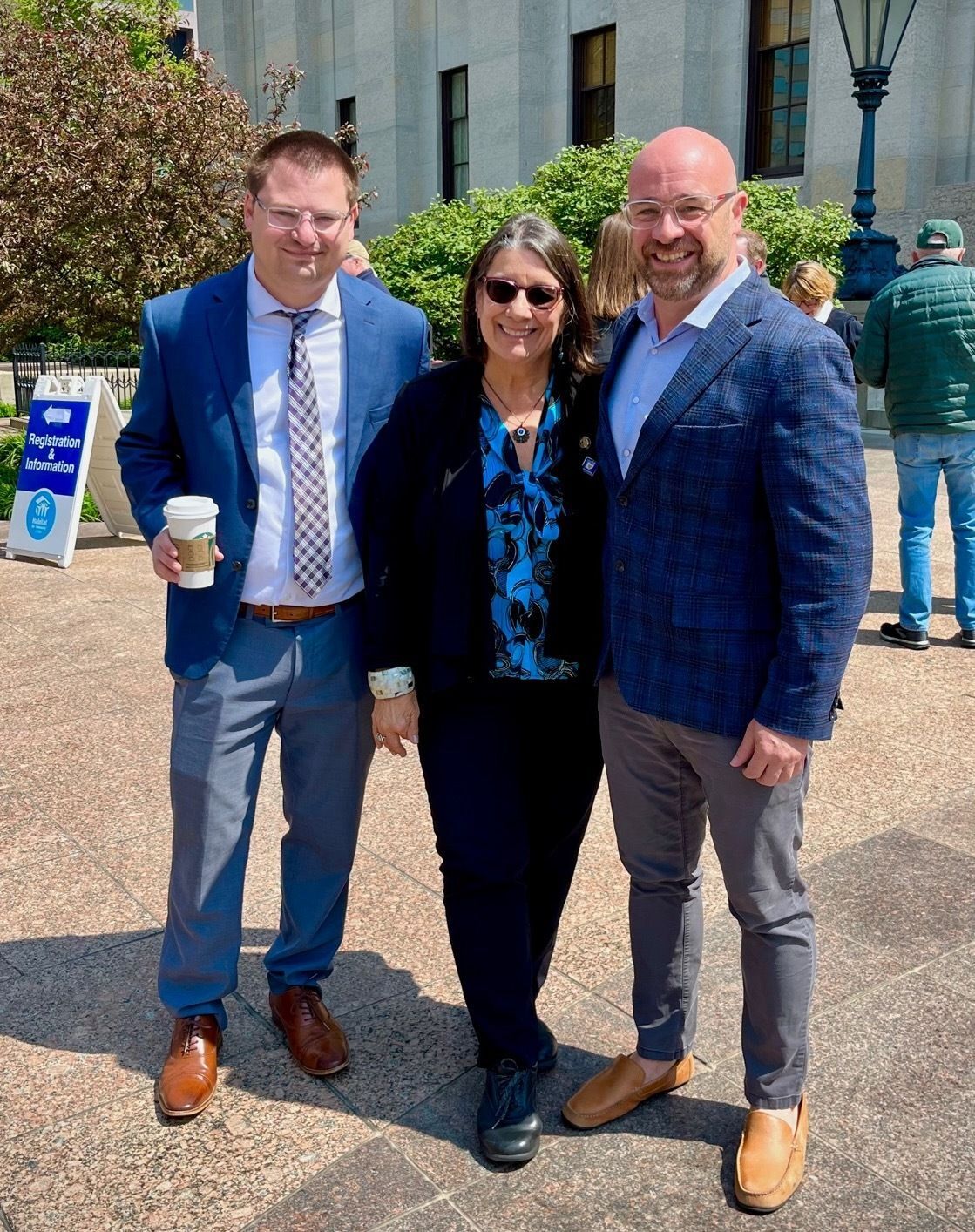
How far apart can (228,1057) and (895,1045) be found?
5.70 ft

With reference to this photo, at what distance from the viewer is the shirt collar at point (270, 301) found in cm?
302

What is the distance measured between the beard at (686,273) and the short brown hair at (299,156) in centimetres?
82

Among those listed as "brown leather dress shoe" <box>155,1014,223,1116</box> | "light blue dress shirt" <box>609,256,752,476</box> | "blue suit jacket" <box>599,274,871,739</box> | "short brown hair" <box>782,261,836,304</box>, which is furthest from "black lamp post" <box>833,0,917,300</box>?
"brown leather dress shoe" <box>155,1014,223,1116</box>

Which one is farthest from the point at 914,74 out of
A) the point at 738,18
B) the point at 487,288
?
the point at 487,288

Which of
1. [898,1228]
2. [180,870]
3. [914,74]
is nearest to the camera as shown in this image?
[898,1228]

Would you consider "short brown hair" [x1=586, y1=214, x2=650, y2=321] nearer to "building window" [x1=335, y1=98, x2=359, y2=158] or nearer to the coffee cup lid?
the coffee cup lid

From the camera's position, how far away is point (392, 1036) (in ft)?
10.9

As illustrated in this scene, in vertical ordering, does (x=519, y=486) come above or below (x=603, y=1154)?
above

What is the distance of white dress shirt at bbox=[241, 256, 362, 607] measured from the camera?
3.01 m

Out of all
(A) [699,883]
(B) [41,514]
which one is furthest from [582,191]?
(A) [699,883]

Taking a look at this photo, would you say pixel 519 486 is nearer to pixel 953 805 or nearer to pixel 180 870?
pixel 180 870

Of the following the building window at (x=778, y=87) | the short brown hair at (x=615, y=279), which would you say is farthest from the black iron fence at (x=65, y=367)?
the short brown hair at (x=615, y=279)

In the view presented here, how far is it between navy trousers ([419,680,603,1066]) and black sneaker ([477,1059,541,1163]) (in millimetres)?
39

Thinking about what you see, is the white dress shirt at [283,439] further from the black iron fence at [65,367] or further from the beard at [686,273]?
the black iron fence at [65,367]
